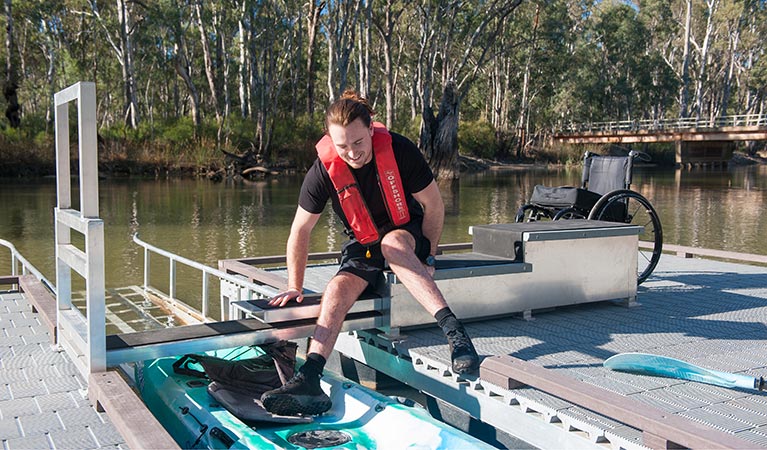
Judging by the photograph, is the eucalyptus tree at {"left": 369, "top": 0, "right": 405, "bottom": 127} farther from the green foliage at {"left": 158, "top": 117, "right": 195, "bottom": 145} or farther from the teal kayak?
the teal kayak

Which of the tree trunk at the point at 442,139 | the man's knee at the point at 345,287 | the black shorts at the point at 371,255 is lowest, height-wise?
the man's knee at the point at 345,287

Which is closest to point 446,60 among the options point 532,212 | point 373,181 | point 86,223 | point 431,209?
point 532,212

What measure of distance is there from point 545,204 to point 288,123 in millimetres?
34485

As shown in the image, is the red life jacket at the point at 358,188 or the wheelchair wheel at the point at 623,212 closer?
the red life jacket at the point at 358,188

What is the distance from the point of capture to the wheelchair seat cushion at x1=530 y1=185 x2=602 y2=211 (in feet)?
20.1

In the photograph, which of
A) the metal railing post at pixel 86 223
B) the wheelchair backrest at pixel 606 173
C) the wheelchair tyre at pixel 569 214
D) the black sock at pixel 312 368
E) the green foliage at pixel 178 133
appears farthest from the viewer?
the green foliage at pixel 178 133

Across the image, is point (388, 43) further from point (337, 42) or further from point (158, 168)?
point (158, 168)

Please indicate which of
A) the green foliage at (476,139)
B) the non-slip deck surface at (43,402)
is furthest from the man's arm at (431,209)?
the green foliage at (476,139)

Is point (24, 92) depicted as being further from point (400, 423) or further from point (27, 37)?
point (400, 423)

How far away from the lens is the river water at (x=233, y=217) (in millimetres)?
12969

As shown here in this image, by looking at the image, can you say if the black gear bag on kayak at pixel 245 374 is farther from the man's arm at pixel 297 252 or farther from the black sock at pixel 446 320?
the black sock at pixel 446 320

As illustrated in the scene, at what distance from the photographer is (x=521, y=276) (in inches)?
184

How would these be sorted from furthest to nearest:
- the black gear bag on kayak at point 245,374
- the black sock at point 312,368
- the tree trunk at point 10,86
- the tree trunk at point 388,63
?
the tree trunk at point 388,63 < the tree trunk at point 10,86 < the black gear bag on kayak at point 245,374 < the black sock at point 312,368

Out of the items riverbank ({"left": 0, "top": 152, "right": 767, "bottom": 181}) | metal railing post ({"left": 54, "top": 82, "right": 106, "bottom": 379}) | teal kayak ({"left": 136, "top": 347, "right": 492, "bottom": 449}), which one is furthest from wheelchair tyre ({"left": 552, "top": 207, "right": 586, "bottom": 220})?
riverbank ({"left": 0, "top": 152, "right": 767, "bottom": 181})
